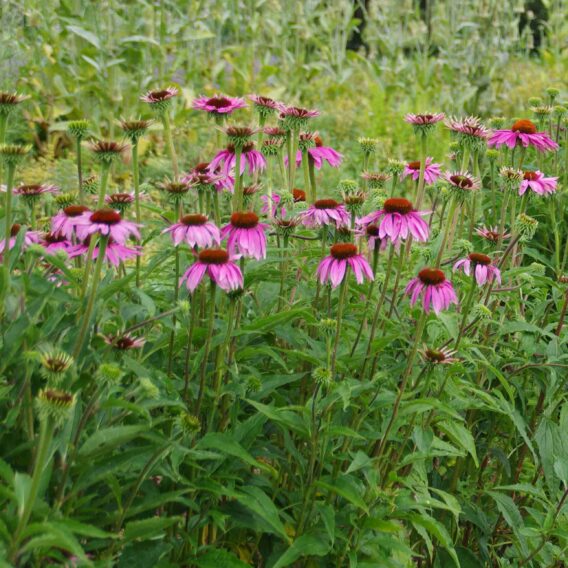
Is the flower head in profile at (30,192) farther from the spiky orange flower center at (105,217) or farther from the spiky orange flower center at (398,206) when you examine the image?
the spiky orange flower center at (398,206)

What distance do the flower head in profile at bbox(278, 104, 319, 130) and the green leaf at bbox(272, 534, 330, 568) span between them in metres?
1.03

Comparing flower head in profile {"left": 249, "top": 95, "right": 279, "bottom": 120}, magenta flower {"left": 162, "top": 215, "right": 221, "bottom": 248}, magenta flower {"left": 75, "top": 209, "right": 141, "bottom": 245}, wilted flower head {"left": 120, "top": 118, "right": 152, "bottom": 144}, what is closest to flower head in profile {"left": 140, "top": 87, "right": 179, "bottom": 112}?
wilted flower head {"left": 120, "top": 118, "right": 152, "bottom": 144}

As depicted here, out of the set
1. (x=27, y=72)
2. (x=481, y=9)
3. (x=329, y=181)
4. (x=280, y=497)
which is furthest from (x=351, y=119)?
(x=280, y=497)

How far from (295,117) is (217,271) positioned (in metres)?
0.72

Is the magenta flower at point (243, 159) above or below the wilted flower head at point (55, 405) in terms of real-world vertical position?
above

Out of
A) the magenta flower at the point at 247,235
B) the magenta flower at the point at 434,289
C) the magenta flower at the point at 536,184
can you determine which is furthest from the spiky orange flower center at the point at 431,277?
the magenta flower at the point at 536,184

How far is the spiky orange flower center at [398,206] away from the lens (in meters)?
1.79

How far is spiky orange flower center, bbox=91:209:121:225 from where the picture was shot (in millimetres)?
1453

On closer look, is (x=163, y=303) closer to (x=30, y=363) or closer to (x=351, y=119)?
(x=30, y=363)

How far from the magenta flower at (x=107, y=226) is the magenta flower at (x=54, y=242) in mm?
349

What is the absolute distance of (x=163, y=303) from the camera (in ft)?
6.13

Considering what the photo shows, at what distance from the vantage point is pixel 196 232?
1.58 meters

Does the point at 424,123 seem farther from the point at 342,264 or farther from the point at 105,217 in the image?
the point at 105,217

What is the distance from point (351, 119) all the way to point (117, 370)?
19.3 feet
